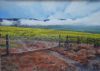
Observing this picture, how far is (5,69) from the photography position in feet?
6.03

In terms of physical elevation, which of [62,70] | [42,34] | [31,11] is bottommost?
[62,70]

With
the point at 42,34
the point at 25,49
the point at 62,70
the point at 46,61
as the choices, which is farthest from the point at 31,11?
the point at 62,70

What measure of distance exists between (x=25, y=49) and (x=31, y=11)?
399 millimetres

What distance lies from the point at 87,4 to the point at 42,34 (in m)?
0.55

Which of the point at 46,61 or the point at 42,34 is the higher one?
the point at 42,34

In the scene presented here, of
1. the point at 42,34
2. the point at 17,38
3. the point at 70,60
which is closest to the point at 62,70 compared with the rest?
the point at 70,60

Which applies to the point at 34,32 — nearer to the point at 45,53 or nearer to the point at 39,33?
the point at 39,33

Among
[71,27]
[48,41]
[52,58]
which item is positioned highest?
[71,27]

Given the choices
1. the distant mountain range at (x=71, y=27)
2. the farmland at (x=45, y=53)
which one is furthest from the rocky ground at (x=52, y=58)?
the distant mountain range at (x=71, y=27)

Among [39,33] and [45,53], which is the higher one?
[39,33]

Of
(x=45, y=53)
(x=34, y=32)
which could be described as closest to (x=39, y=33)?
(x=34, y=32)

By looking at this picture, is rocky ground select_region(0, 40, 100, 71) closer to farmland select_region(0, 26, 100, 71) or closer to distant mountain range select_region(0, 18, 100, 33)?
farmland select_region(0, 26, 100, 71)

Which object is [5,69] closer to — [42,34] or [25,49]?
[25,49]

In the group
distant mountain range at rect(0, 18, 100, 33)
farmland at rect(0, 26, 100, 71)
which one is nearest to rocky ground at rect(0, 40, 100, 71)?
farmland at rect(0, 26, 100, 71)
